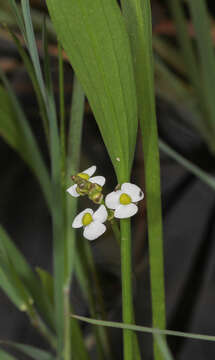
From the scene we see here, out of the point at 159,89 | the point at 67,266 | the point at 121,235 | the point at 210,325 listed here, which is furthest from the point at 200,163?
the point at 121,235

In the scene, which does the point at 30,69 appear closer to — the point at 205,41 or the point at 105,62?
the point at 105,62

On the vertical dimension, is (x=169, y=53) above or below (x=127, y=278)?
below

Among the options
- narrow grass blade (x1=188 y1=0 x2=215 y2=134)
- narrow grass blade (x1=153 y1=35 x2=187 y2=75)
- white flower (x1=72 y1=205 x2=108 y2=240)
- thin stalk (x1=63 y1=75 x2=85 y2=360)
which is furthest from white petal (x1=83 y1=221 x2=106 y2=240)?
narrow grass blade (x1=153 y1=35 x2=187 y2=75)

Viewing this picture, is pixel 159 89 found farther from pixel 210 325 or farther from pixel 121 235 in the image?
pixel 121 235

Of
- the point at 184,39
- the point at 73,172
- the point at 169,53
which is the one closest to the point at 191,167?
the point at 73,172

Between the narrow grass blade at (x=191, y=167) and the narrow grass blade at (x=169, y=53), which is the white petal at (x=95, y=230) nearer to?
the narrow grass blade at (x=191, y=167)

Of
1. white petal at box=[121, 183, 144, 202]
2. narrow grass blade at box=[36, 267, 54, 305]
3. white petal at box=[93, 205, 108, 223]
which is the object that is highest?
white petal at box=[121, 183, 144, 202]

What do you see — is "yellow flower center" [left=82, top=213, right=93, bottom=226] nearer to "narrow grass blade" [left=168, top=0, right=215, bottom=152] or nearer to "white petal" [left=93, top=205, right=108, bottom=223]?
"white petal" [left=93, top=205, right=108, bottom=223]
